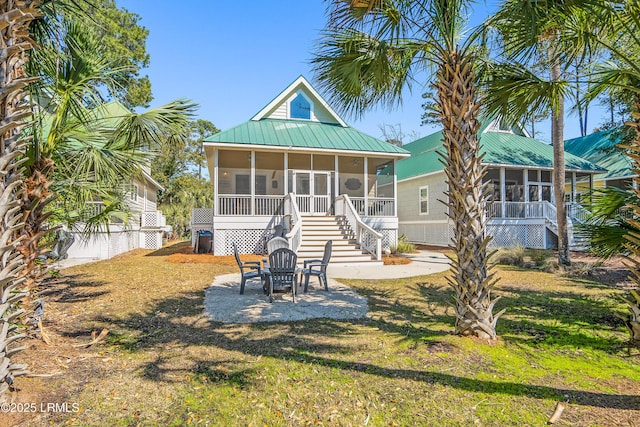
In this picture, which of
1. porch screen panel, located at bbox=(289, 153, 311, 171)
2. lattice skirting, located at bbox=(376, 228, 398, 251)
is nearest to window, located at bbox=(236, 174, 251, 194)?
porch screen panel, located at bbox=(289, 153, 311, 171)

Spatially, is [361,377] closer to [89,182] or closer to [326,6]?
[326,6]

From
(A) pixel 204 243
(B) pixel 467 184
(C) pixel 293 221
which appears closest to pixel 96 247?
(A) pixel 204 243

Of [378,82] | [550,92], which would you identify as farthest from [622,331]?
[378,82]

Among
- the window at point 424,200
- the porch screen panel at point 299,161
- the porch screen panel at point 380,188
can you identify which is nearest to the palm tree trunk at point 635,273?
the porch screen panel at point 380,188

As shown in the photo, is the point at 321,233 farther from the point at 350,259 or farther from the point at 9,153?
the point at 9,153

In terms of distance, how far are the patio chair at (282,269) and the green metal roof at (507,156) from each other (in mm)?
13809

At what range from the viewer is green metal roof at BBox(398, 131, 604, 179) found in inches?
764

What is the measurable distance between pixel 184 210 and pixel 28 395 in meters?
31.5

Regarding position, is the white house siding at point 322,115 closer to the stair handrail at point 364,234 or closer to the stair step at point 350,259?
the stair handrail at point 364,234

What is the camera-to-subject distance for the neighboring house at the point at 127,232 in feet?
47.8

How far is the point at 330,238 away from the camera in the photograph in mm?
14070

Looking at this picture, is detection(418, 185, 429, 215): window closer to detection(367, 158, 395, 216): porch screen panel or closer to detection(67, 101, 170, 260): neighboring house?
detection(367, 158, 395, 216): porch screen panel

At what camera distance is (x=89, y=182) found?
6.46 metres

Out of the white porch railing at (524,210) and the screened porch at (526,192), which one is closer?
the white porch railing at (524,210)
